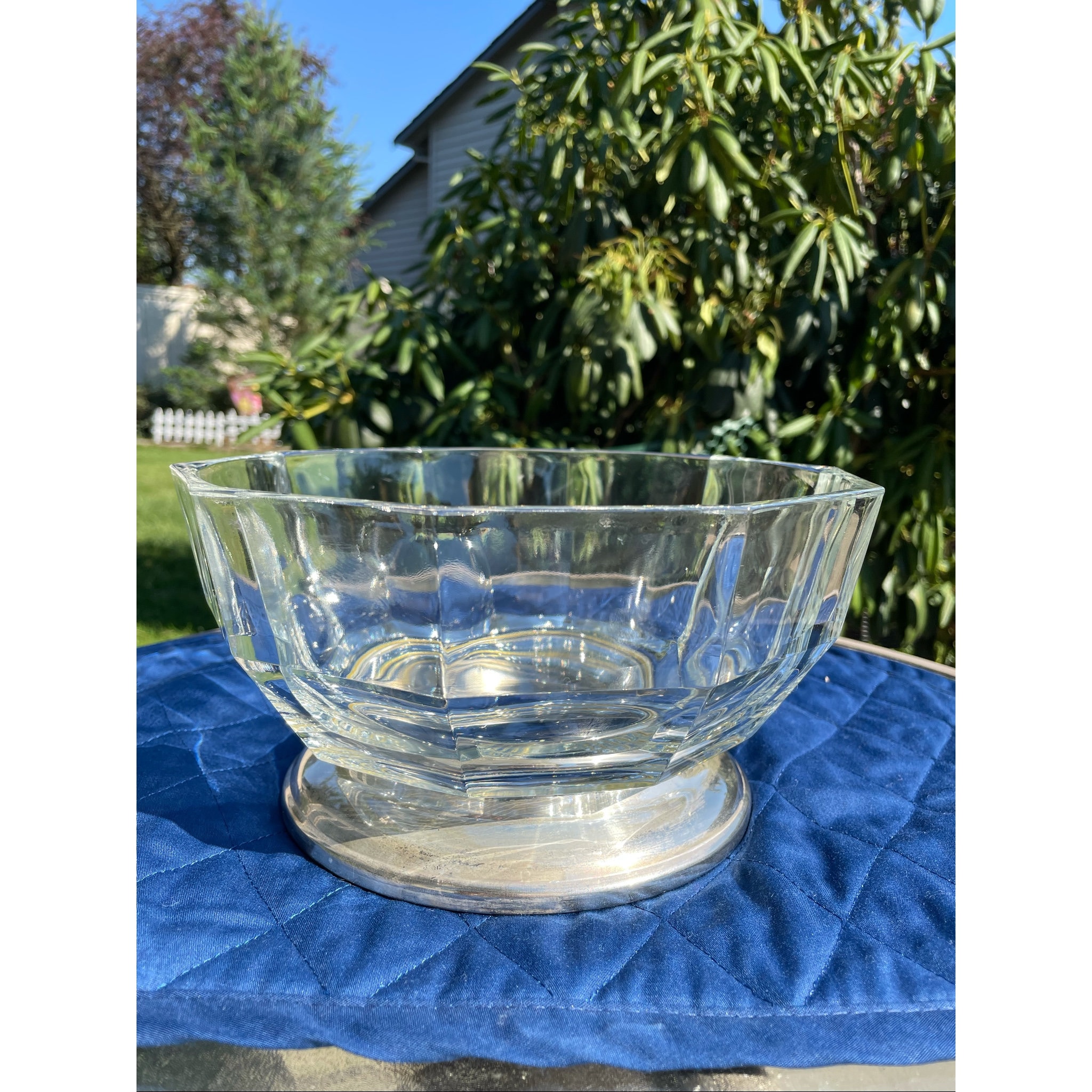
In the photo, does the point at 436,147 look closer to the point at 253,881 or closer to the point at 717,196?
the point at 717,196

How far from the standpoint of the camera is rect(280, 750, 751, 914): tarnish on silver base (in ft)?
1.06

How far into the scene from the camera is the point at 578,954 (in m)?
0.30

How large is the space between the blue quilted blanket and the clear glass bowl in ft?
0.05

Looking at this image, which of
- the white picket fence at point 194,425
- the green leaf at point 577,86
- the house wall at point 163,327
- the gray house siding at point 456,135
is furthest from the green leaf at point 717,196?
the house wall at point 163,327

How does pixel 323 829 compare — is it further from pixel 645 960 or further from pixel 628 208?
pixel 628 208

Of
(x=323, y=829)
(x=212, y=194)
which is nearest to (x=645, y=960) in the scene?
(x=323, y=829)

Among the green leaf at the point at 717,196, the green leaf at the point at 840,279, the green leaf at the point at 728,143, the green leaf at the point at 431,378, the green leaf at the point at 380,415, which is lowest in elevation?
the green leaf at the point at 380,415

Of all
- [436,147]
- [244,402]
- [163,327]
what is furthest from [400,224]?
[163,327]

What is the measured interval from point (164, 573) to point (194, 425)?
139 inches

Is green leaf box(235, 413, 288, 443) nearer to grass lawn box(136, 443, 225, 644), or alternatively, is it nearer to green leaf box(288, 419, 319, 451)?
green leaf box(288, 419, 319, 451)

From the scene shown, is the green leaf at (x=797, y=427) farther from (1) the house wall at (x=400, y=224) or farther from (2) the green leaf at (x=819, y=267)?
(1) the house wall at (x=400, y=224)

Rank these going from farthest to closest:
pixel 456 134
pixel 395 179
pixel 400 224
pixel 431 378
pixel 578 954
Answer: pixel 400 224, pixel 395 179, pixel 456 134, pixel 431 378, pixel 578 954

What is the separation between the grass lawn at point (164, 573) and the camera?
1.89 metres

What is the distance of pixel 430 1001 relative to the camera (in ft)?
0.90
